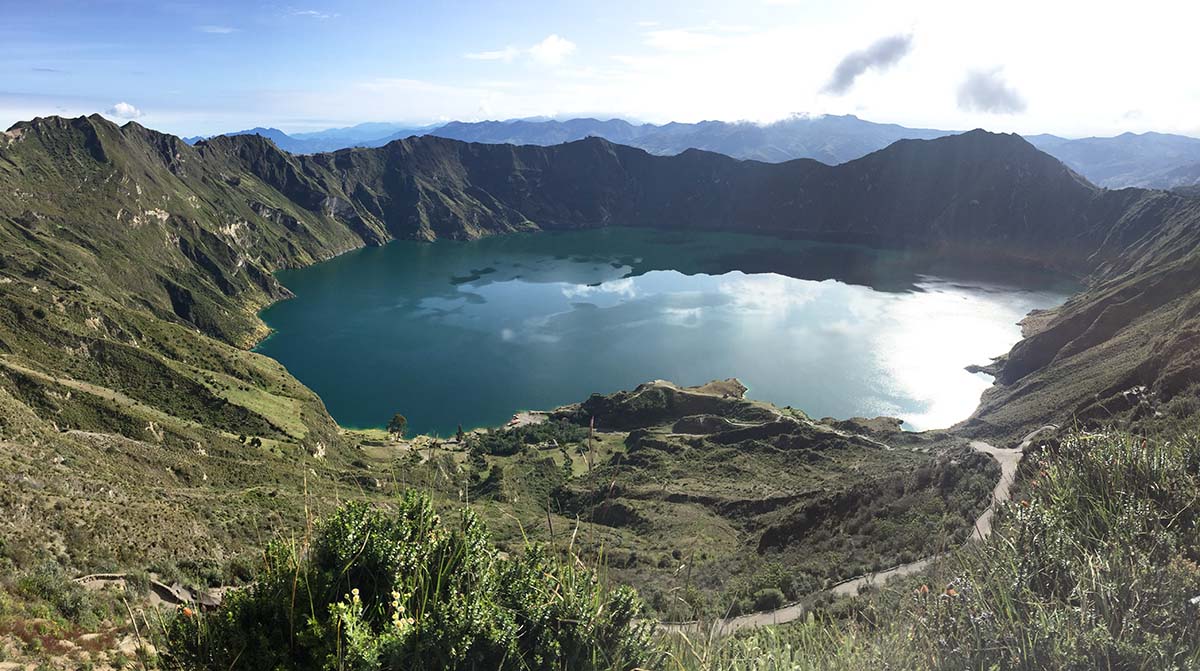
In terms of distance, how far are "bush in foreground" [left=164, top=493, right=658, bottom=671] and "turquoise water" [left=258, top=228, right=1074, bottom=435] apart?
257 ft

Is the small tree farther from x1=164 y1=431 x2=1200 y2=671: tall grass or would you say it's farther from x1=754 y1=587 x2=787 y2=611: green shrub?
x1=164 y1=431 x2=1200 y2=671: tall grass

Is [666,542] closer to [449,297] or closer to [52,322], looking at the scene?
[52,322]

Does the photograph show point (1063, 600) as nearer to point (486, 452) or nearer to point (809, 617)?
point (809, 617)

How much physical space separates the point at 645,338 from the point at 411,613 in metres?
115

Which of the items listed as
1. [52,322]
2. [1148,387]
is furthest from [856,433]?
[52,322]

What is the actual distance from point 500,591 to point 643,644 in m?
2.86

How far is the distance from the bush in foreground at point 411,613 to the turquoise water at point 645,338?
7824 centimetres

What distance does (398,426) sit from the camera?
81.8 meters

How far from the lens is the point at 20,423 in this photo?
127 feet

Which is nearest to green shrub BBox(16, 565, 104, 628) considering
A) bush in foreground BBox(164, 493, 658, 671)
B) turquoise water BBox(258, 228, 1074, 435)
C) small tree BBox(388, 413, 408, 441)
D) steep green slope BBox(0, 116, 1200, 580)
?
steep green slope BBox(0, 116, 1200, 580)

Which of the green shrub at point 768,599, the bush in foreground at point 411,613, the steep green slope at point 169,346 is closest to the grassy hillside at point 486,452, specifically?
the steep green slope at point 169,346

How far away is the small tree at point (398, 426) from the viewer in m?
80.3

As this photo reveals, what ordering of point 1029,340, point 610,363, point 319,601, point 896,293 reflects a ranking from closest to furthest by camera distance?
1. point 319,601
2. point 1029,340
3. point 610,363
4. point 896,293

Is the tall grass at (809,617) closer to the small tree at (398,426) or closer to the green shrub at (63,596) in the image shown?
the green shrub at (63,596)
